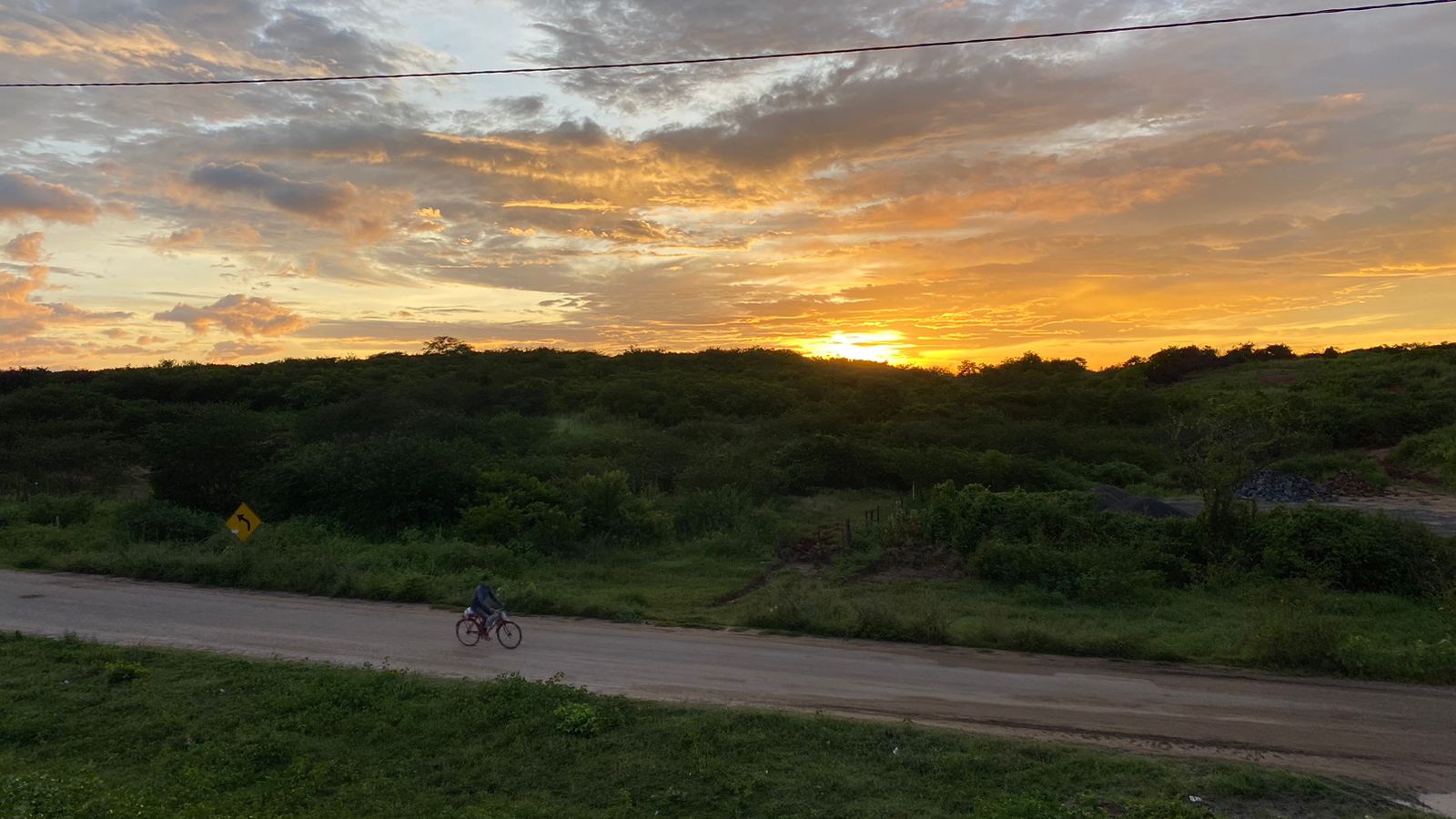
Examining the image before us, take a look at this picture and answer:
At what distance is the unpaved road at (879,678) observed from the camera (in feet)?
33.1

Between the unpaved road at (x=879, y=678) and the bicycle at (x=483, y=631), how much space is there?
21cm

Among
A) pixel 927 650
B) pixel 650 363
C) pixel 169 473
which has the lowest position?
pixel 927 650

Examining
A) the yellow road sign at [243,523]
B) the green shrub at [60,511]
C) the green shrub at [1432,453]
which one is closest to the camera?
the yellow road sign at [243,523]

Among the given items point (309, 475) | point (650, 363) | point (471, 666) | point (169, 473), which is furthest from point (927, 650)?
point (650, 363)

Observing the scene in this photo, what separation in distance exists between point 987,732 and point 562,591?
390 inches

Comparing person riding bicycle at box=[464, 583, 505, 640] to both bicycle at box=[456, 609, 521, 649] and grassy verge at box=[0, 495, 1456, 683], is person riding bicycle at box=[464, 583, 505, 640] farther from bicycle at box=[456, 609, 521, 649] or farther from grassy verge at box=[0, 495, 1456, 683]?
grassy verge at box=[0, 495, 1456, 683]

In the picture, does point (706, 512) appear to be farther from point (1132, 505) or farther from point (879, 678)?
point (879, 678)

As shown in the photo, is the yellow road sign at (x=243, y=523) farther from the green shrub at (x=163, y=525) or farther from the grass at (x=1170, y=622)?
the grass at (x=1170, y=622)

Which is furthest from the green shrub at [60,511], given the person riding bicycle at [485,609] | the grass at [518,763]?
the person riding bicycle at [485,609]

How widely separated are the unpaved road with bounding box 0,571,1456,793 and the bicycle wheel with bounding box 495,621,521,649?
17 centimetres

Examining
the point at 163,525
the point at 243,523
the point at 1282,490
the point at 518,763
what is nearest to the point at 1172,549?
the point at 518,763

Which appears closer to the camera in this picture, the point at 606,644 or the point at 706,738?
the point at 706,738

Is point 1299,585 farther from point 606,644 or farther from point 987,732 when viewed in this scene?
point 606,644

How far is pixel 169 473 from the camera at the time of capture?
28984 millimetres
